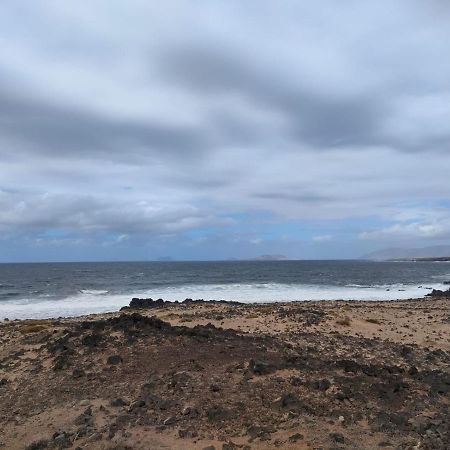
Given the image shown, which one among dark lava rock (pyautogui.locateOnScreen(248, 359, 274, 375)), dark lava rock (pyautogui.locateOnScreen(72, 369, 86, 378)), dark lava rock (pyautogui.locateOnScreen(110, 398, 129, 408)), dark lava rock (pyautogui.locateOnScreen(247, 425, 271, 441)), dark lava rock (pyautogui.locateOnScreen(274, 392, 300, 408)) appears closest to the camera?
dark lava rock (pyautogui.locateOnScreen(247, 425, 271, 441))

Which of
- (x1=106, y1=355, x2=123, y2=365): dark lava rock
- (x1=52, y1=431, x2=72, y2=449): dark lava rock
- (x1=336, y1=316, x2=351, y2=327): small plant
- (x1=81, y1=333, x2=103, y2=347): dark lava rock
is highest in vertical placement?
(x1=81, y1=333, x2=103, y2=347): dark lava rock

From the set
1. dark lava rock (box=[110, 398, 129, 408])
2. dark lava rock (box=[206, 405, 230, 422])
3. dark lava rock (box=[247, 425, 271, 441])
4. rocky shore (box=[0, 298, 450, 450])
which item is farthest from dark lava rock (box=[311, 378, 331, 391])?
dark lava rock (box=[110, 398, 129, 408])

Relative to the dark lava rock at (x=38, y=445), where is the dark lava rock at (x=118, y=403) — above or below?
above

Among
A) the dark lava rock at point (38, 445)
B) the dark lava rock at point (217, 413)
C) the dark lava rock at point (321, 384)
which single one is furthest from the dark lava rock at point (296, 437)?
the dark lava rock at point (38, 445)

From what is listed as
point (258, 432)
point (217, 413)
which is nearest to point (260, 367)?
point (217, 413)

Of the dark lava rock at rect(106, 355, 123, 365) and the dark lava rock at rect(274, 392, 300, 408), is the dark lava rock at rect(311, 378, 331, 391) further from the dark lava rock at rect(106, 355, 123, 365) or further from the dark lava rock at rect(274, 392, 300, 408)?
the dark lava rock at rect(106, 355, 123, 365)

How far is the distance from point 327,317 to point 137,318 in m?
7.39

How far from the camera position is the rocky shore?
717 cm

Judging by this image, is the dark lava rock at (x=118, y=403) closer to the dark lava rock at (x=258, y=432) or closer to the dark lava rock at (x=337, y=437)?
the dark lava rock at (x=258, y=432)

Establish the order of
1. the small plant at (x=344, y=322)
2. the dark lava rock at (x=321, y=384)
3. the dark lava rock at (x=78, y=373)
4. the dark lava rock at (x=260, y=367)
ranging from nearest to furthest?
the dark lava rock at (x=321, y=384), the dark lava rock at (x=260, y=367), the dark lava rock at (x=78, y=373), the small plant at (x=344, y=322)

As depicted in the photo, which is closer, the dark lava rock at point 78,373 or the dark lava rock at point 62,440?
the dark lava rock at point 62,440

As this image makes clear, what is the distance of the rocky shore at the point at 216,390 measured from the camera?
282 inches

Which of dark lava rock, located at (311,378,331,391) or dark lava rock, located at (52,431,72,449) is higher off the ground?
dark lava rock, located at (311,378,331,391)

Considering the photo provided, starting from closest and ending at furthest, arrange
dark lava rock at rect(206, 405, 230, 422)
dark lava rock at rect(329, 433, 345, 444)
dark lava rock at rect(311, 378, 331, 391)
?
dark lava rock at rect(329, 433, 345, 444), dark lava rock at rect(206, 405, 230, 422), dark lava rock at rect(311, 378, 331, 391)
